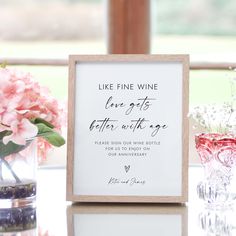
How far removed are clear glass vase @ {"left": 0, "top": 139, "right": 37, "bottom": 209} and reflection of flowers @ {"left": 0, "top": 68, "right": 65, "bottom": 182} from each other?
0.04 ft

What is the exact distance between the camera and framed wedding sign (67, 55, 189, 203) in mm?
1493

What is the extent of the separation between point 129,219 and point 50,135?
254mm

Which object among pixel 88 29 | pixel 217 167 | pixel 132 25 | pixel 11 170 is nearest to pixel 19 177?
pixel 11 170

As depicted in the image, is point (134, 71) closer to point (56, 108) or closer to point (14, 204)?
point (56, 108)

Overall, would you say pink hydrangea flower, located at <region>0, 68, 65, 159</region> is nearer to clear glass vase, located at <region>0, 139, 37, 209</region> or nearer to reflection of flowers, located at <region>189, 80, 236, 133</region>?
clear glass vase, located at <region>0, 139, 37, 209</region>

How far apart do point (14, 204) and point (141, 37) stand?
1.98 meters

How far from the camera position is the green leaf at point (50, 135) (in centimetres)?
144

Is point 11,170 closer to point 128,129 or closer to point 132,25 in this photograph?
point 128,129

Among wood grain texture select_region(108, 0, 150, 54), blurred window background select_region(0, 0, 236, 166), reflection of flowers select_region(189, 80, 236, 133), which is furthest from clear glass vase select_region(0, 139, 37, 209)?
blurred window background select_region(0, 0, 236, 166)

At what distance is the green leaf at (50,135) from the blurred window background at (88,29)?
1.98 m

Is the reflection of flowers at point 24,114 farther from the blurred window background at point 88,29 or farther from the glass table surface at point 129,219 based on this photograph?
the blurred window background at point 88,29

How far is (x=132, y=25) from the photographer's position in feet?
10.8

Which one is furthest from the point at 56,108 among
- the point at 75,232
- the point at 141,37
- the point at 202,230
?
the point at 141,37

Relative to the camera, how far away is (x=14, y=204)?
1.45 meters
